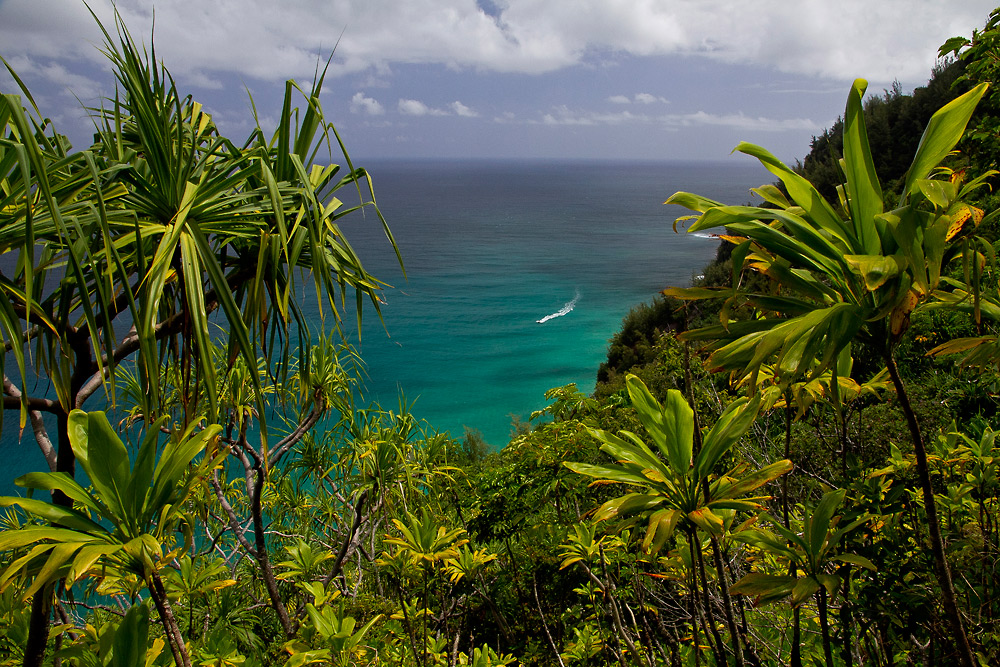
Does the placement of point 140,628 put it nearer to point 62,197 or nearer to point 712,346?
point 62,197

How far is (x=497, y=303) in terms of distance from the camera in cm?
3719

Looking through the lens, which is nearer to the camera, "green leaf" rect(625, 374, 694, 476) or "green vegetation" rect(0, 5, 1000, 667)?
"green vegetation" rect(0, 5, 1000, 667)

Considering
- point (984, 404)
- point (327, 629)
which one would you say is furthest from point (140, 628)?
point (984, 404)

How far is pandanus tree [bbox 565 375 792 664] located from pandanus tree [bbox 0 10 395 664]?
95cm

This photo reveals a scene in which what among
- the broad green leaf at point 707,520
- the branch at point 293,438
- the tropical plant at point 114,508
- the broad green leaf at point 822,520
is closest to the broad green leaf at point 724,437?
the broad green leaf at point 707,520

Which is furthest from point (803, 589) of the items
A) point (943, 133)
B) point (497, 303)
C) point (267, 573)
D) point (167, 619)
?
point (497, 303)

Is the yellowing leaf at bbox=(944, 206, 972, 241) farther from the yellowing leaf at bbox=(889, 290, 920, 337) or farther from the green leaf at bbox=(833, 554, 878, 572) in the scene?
the green leaf at bbox=(833, 554, 878, 572)

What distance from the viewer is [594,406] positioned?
10.0 feet

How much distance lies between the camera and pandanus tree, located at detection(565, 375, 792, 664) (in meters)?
1.28

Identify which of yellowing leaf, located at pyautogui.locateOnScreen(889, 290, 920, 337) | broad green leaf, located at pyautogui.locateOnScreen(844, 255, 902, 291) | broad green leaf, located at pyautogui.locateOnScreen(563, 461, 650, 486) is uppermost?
broad green leaf, located at pyautogui.locateOnScreen(844, 255, 902, 291)

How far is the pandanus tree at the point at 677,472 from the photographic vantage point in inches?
50.2

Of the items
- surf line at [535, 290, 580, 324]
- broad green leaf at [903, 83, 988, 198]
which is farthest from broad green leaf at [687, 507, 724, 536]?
surf line at [535, 290, 580, 324]

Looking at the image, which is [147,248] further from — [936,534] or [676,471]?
[936,534]

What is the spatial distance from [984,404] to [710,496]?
3502 millimetres
